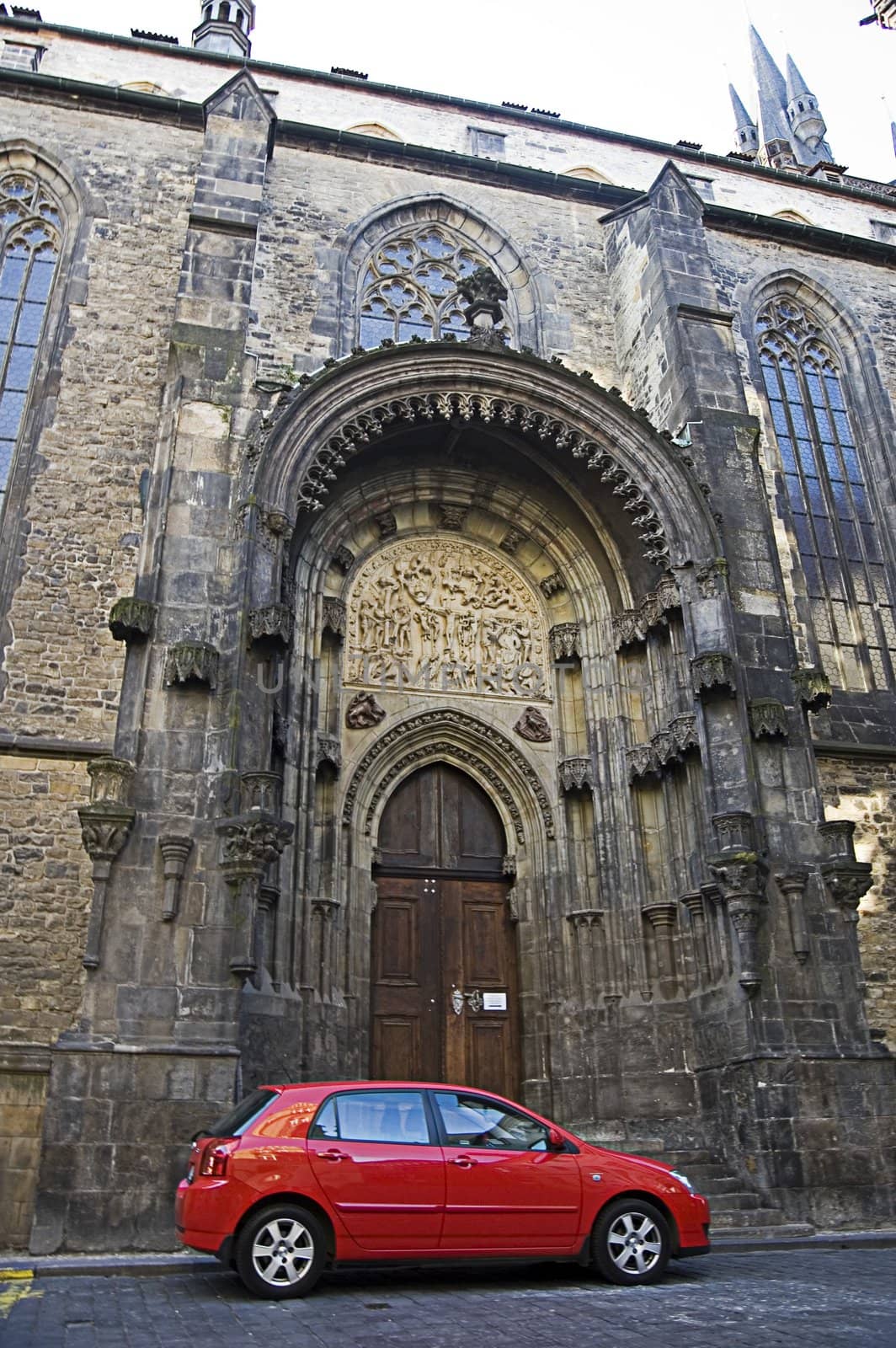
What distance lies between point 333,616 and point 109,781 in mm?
4056

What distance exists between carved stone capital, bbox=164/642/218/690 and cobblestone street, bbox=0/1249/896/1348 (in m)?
4.88

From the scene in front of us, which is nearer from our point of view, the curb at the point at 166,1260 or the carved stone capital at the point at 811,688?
the curb at the point at 166,1260

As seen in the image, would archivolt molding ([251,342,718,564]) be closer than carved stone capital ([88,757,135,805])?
No

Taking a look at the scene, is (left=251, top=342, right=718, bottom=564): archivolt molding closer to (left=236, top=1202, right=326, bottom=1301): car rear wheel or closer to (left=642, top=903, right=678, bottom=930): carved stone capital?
(left=642, top=903, right=678, bottom=930): carved stone capital

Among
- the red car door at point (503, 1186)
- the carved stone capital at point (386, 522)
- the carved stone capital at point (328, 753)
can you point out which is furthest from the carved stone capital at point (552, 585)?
the red car door at point (503, 1186)

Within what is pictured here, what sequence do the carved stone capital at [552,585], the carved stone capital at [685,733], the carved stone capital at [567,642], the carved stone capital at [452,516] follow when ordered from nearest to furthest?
the carved stone capital at [685,733] → the carved stone capital at [567,642] → the carved stone capital at [552,585] → the carved stone capital at [452,516]

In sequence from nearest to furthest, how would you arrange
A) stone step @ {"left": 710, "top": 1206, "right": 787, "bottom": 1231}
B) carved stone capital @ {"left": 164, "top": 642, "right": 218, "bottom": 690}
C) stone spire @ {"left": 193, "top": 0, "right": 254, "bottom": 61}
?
stone step @ {"left": 710, "top": 1206, "right": 787, "bottom": 1231}, carved stone capital @ {"left": 164, "top": 642, "right": 218, "bottom": 690}, stone spire @ {"left": 193, "top": 0, "right": 254, "bottom": 61}

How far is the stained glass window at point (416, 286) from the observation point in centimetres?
1574

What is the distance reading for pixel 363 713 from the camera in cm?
1266

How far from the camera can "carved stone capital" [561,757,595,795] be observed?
495 inches

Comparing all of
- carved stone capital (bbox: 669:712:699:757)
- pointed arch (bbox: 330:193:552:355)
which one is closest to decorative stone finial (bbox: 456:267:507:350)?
pointed arch (bbox: 330:193:552:355)

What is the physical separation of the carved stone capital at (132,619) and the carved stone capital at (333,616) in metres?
2.79

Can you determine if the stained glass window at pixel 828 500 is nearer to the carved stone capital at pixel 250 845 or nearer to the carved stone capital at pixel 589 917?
the carved stone capital at pixel 589 917

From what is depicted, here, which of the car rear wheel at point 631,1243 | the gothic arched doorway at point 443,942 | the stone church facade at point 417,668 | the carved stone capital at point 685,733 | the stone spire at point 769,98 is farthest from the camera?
the stone spire at point 769,98
